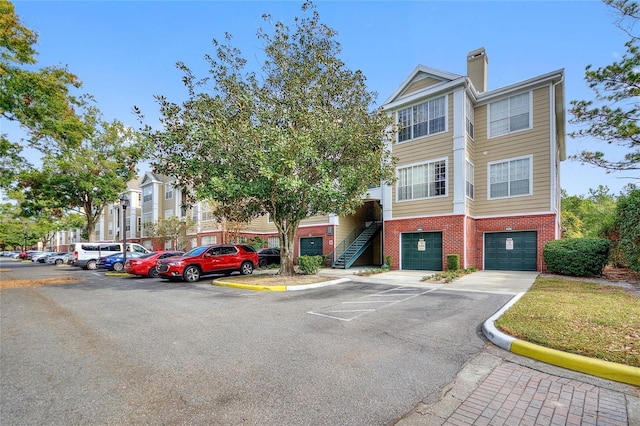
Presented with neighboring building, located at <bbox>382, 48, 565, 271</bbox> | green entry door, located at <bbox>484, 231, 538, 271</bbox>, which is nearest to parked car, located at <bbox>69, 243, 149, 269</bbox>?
neighboring building, located at <bbox>382, 48, 565, 271</bbox>

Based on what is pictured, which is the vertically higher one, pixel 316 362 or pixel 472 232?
pixel 472 232

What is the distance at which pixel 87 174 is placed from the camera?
2525cm

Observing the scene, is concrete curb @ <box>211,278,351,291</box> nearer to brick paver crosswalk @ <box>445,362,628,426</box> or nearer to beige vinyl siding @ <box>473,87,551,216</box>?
brick paver crosswalk @ <box>445,362,628,426</box>

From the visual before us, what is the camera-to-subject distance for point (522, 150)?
16375 mm

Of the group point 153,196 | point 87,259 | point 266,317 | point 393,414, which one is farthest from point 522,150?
point 153,196

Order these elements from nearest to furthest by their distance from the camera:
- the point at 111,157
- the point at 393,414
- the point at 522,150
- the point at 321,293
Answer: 1. the point at 393,414
2. the point at 321,293
3. the point at 522,150
4. the point at 111,157

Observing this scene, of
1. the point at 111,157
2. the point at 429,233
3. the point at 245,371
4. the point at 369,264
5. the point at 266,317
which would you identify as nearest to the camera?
the point at 245,371

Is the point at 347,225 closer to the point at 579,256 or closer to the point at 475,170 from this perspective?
the point at 475,170

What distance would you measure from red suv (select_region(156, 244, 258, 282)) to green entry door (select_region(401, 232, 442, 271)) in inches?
339

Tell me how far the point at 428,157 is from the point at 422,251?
17.3 ft

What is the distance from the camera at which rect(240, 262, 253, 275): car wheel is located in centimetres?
1639

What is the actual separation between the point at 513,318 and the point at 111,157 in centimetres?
3085

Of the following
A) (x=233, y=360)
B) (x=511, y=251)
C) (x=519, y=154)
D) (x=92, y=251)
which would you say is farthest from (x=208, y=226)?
(x=233, y=360)

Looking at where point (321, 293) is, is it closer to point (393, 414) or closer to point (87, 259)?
point (393, 414)
